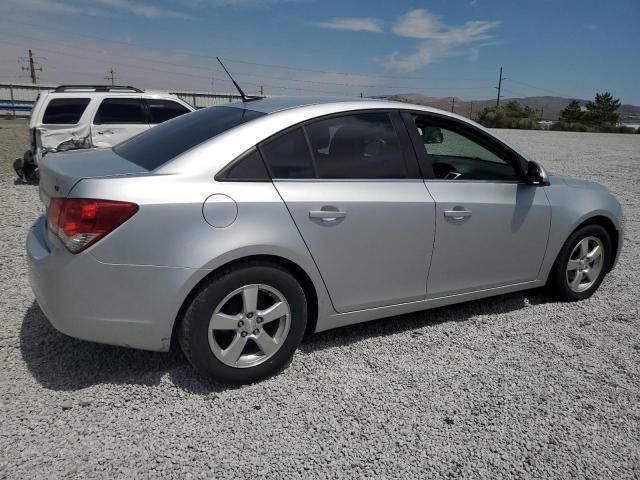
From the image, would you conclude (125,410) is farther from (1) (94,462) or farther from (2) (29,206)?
(2) (29,206)

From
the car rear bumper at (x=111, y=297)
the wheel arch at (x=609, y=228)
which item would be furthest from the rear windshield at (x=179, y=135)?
the wheel arch at (x=609, y=228)

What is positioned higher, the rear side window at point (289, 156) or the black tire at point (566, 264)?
the rear side window at point (289, 156)

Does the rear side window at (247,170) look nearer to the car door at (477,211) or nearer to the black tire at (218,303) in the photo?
the black tire at (218,303)

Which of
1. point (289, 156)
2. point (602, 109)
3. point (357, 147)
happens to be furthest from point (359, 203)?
point (602, 109)

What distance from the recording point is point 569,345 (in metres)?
3.57

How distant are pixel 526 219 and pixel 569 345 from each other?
3.15ft

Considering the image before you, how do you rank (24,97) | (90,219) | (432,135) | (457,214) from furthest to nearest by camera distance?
1. (24,97)
2. (432,135)
3. (457,214)
4. (90,219)

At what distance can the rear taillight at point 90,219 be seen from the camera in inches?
96.0

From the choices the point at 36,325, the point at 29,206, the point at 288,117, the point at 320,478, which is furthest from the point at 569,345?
the point at 29,206

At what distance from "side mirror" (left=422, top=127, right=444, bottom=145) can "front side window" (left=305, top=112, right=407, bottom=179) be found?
27cm

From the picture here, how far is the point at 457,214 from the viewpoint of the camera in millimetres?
3400

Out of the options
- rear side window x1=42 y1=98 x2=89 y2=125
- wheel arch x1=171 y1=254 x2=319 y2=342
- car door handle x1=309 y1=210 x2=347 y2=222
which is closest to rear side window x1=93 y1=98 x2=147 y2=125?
rear side window x1=42 y1=98 x2=89 y2=125

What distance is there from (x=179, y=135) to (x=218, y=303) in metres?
1.16

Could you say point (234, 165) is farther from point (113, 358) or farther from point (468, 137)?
point (468, 137)
